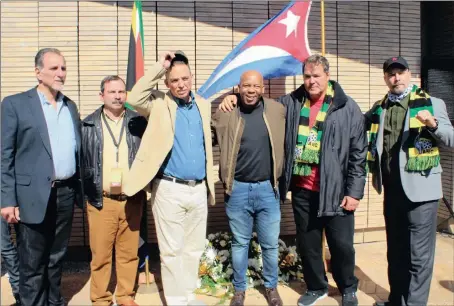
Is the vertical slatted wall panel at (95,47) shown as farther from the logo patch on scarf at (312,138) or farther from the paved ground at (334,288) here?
the logo patch on scarf at (312,138)

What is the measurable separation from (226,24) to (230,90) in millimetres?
851

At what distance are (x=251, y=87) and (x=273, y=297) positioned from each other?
2016 mm

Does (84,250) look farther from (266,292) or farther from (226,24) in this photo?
(226,24)

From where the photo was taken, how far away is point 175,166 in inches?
133

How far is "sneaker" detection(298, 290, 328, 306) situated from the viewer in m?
3.72

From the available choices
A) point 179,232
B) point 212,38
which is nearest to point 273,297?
point 179,232

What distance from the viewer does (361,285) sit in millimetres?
4227

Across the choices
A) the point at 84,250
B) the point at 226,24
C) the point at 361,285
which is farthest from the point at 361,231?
the point at 84,250

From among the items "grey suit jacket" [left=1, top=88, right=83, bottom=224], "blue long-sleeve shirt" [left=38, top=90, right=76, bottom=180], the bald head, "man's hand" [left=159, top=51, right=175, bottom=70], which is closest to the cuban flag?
the bald head

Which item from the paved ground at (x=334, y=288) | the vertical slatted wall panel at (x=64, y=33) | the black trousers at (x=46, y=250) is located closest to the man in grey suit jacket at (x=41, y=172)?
the black trousers at (x=46, y=250)

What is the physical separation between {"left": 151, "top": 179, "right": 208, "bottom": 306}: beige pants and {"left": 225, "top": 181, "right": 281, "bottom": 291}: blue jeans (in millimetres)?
302

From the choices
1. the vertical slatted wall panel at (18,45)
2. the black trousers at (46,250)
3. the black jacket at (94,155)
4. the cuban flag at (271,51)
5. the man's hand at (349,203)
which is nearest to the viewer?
the black trousers at (46,250)

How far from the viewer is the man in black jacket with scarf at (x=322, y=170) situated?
3477 mm

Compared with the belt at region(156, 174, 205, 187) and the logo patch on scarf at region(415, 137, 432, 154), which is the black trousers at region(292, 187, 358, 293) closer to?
the logo patch on scarf at region(415, 137, 432, 154)
